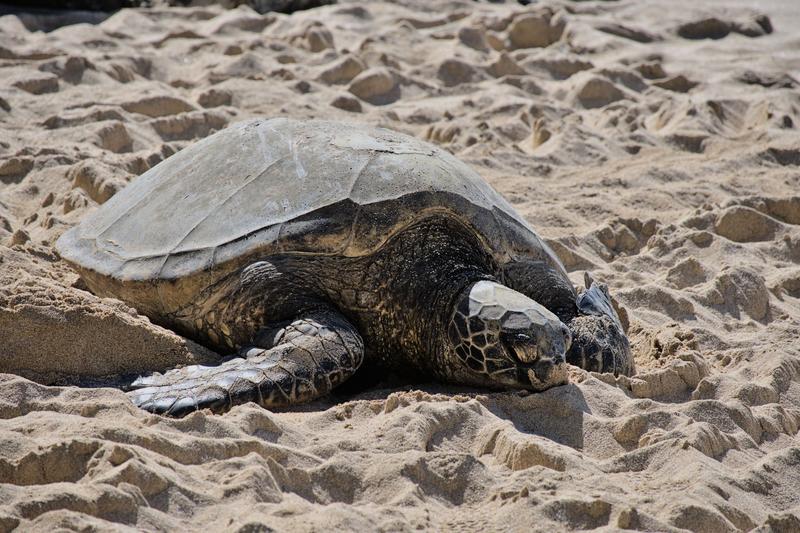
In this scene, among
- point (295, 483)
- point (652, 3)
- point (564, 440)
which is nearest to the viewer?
point (295, 483)

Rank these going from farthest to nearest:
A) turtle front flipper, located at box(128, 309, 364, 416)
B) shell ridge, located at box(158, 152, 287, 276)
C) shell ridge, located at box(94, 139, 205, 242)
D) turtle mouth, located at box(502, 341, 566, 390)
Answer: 1. shell ridge, located at box(94, 139, 205, 242)
2. shell ridge, located at box(158, 152, 287, 276)
3. turtle mouth, located at box(502, 341, 566, 390)
4. turtle front flipper, located at box(128, 309, 364, 416)

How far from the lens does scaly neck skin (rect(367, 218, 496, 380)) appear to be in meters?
3.91

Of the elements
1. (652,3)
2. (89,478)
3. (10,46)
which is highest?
(89,478)

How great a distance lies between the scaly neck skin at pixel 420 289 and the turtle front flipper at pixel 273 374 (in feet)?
0.80

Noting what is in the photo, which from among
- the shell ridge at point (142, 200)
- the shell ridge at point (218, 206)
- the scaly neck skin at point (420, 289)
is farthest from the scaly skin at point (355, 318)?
the shell ridge at point (142, 200)

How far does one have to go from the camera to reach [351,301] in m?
4.00

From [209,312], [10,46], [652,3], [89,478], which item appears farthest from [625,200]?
[652,3]

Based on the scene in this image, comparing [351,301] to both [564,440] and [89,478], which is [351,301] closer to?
[564,440]

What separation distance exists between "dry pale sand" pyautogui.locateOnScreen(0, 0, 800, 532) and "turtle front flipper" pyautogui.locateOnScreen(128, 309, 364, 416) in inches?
4.3

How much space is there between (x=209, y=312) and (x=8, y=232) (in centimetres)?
143

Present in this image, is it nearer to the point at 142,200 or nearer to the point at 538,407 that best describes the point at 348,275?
the point at 538,407

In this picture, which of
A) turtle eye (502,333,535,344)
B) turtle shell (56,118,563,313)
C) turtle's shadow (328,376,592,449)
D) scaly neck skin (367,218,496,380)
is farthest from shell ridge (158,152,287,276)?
turtle eye (502,333,535,344)

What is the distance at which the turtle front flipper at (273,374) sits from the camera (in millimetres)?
3354

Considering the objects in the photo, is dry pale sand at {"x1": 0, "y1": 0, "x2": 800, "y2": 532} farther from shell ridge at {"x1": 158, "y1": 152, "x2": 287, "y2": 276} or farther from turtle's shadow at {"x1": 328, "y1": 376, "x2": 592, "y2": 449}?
shell ridge at {"x1": 158, "y1": 152, "x2": 287, "y2": 276}
